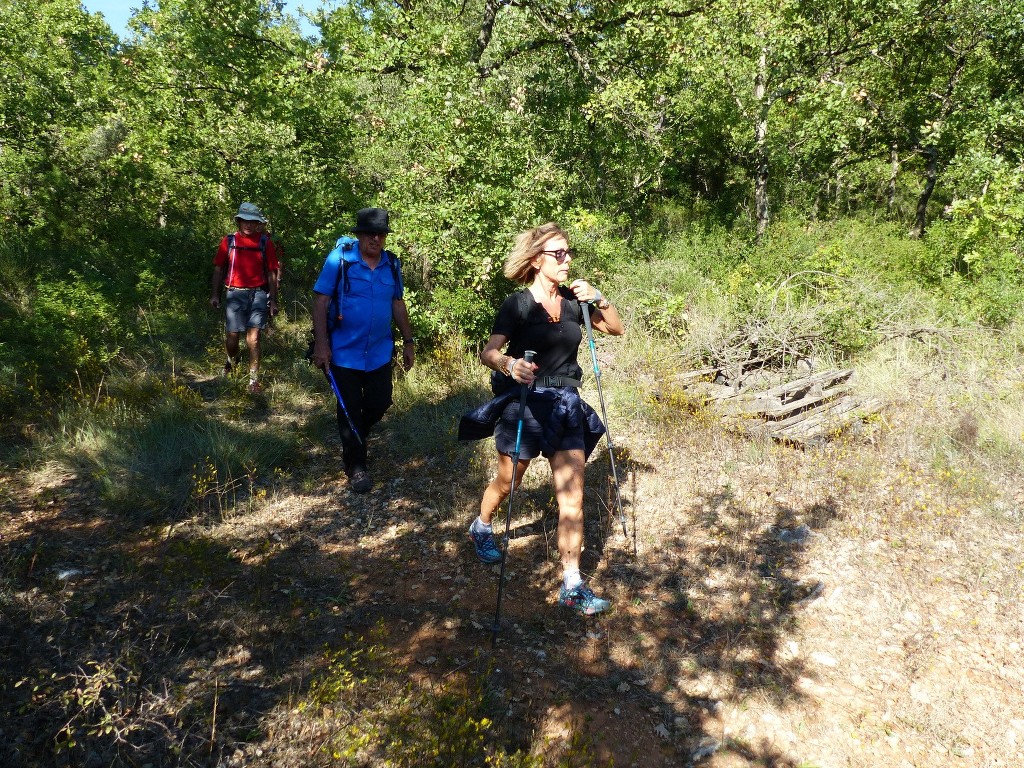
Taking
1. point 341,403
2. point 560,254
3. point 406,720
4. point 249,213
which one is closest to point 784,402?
point 560,254

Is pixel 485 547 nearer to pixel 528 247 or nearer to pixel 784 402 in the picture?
pixel 528 247

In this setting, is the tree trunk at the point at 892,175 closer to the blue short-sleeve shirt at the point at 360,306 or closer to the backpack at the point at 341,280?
the blue short-sleeve shirt at the point at 360,306

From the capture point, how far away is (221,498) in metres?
4.60

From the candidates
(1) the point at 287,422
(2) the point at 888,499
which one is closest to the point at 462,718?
(2) the point at 888,499

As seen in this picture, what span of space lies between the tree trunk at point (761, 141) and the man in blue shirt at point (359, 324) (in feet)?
27.4

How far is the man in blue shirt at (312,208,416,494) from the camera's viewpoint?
441cm

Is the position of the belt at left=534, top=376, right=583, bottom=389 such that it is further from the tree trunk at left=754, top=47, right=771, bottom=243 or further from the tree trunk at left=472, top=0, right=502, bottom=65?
the tree trunk at left=754, top=47, right=771, bottom=243

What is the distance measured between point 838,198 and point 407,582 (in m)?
14.5

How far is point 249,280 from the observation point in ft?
21.9

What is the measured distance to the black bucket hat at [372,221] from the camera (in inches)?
169

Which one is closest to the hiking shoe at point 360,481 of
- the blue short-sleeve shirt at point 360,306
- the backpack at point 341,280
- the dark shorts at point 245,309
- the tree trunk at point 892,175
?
the blue short-sleeve shirt at point 360,306

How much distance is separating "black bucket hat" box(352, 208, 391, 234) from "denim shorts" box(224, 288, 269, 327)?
2.85 metres

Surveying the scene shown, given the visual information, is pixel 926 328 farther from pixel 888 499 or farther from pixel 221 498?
pixel 221 498

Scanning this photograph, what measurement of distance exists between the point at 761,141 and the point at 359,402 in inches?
408
